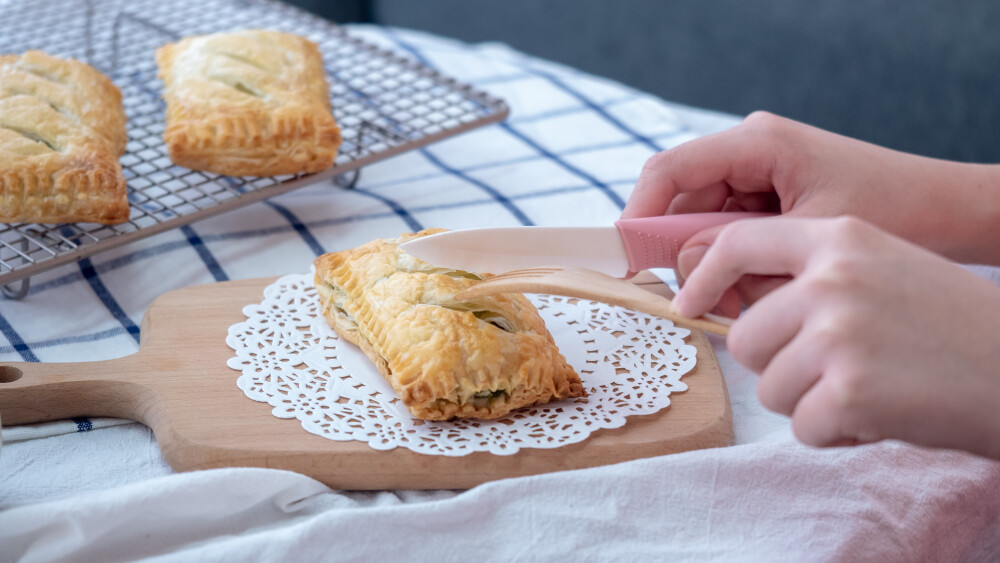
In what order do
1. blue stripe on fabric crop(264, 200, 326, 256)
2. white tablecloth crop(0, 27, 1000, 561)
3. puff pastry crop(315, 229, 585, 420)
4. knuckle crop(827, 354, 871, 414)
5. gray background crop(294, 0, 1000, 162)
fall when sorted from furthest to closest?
gray background crop(294, 0, 1000, 162), blue stripe on fabric crop(264, 200, 326, 256), puff pastry crop(315, 229, 585, 420), white tablecloth crop(0, 27, 1000, 561), knuckle crop(827, 354, 871, 414)

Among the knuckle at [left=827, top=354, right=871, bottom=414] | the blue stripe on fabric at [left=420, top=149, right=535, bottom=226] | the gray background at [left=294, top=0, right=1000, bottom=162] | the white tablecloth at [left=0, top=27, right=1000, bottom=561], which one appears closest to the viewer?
the knuckle at [left=827, top=354, right=871, bottom=414]

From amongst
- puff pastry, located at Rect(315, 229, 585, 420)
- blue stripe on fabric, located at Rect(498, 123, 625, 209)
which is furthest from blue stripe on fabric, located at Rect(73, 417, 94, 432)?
blue stripe on fabric, located at Rect(498, 123, 625, 209)

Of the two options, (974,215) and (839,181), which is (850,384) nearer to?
(839,181)

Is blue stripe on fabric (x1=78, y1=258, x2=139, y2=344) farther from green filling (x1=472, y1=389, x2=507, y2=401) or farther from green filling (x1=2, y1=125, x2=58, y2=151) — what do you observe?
green filling (x1=472, y1=389, x2=507, y2=401)

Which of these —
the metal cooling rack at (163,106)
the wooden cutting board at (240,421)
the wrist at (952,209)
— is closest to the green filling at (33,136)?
the metal cooling rack at (163,106)

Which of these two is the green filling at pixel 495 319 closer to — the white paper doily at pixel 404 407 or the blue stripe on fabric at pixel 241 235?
the white paper doily at pixel 404 407

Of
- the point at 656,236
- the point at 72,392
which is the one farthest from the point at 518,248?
the point at 72,392
